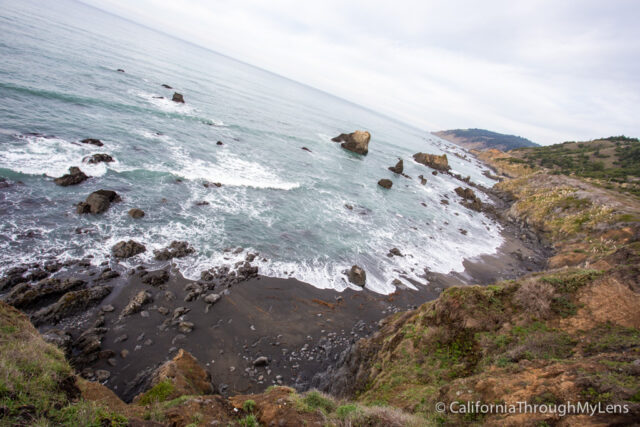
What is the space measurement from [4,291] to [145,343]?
7048mm

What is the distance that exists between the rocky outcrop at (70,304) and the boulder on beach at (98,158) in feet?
50.4

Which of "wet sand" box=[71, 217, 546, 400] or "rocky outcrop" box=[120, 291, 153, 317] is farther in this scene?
"rocky outcrop" box=[120, 291, 153, 317]

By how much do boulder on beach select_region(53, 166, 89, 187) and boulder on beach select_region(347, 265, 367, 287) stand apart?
22.6m

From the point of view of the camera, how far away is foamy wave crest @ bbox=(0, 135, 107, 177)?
19.0 metres

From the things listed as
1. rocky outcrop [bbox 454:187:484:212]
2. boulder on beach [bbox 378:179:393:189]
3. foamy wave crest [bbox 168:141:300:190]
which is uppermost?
rocky outcrop [bbox 454:187:484:212]

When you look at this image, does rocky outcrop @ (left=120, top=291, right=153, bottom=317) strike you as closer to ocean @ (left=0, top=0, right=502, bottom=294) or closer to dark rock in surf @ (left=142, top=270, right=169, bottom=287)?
dark rock in surf @ (left=142, top=270, right=169, bottom=287)

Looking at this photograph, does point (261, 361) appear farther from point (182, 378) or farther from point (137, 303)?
point (137, 303)

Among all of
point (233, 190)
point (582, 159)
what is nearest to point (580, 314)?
point (233, 190)

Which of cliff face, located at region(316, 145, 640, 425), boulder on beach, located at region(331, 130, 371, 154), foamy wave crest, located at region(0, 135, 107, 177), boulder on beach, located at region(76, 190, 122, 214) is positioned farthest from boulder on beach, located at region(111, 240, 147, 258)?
boulder on beach, located at region(331, 130, 371, 154)

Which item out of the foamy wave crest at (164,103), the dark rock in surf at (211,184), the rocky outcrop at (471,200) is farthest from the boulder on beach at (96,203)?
the rocky outcrop at (471,200)

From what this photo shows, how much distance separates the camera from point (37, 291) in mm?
11930

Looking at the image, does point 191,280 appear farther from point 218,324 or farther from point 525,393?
point 525,393

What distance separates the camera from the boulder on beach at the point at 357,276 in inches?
741

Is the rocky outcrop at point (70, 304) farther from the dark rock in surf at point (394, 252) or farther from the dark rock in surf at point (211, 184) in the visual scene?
the dark rock in surf at point (394, 252)
